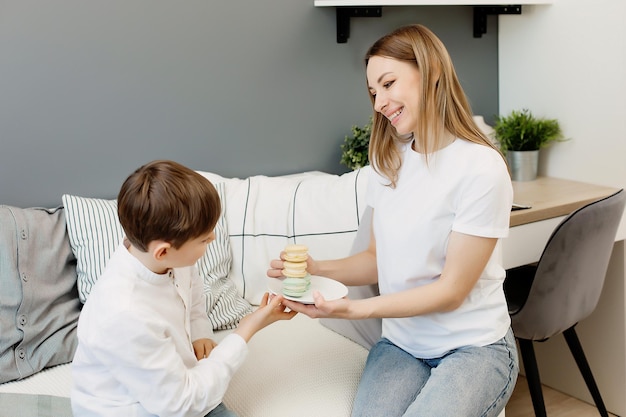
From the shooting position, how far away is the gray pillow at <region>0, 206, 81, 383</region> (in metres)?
1.76

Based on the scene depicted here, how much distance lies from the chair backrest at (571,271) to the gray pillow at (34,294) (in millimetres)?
1221

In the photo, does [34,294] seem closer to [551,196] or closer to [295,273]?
[295,273]

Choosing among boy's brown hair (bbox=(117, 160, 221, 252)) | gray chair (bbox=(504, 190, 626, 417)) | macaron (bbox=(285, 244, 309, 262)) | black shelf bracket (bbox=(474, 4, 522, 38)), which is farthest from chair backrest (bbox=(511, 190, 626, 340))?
boy's brown hair (bbox=(117, 160, 221, 252))

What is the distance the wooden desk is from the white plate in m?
0.76

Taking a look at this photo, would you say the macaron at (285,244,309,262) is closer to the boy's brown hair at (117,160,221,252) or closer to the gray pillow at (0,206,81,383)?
the boy's brown hair at (117,160,221,252)

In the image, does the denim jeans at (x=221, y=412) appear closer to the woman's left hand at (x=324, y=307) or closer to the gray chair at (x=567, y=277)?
the woman's left hand at (x=324, y=307)

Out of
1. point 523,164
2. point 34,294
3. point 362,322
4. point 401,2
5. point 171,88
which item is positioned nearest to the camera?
point 34,294

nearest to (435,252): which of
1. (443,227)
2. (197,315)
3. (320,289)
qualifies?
(443,227)

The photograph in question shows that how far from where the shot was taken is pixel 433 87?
5.13 ft

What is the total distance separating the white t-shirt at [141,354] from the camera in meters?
1.32

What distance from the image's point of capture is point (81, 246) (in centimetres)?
193

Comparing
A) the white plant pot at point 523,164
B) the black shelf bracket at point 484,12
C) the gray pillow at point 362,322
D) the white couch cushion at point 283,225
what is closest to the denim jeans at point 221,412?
the gray pillow at point 362,322

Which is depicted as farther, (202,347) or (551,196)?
(551,196)

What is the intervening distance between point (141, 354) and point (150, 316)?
0.07 meters
